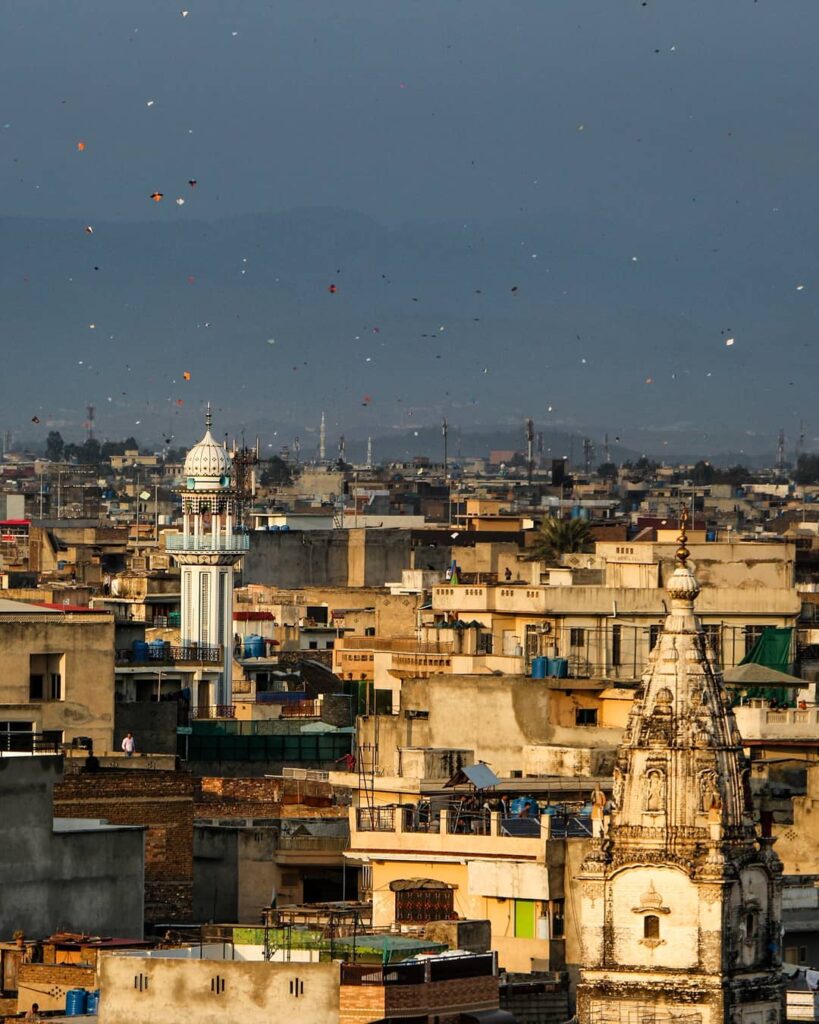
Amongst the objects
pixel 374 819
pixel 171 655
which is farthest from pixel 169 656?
pixel 374 819

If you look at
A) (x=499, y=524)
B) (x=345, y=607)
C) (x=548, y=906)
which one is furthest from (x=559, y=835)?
(x=499, y=524)

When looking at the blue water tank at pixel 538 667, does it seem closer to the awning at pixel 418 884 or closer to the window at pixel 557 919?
the awning at pixel 418 884

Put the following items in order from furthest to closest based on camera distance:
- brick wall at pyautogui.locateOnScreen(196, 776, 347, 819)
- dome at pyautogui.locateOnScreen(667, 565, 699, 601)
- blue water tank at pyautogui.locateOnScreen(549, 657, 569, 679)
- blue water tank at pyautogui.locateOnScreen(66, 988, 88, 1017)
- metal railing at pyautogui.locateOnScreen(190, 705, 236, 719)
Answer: metal railing at pyautogui.locateOnScreen(190, 705, 236, 719), blue water tank at pyautogui.locateOnScreen(549, 657, 569, 679), brick wall at pyautogui.locateOnScreen(196, 776, 347, 819), dome at pyautogui.locateOnScreen(667, 565, 699, 601), blue water tank at pyautogui.locateOnScreen(66, 988, 88, 1017)

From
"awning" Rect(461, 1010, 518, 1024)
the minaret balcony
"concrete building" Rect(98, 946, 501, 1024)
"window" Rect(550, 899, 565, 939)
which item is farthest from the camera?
the minaret balcony

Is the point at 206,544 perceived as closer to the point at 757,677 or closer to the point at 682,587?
the point at 757,677

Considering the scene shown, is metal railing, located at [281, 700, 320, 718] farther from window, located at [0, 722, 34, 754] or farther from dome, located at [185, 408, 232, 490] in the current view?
window, located at [0, 722, 34, 754]

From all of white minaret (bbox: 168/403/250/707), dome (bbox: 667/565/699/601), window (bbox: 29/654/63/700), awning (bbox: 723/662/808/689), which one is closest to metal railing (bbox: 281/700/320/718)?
white minaret (bbox: 168/403/250/707)

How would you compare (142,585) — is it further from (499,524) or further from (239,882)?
(499,524)
